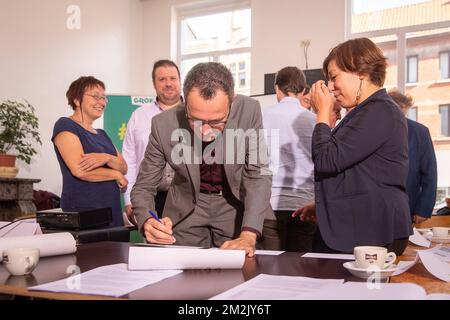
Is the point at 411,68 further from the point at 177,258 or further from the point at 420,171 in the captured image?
the point at 177,258

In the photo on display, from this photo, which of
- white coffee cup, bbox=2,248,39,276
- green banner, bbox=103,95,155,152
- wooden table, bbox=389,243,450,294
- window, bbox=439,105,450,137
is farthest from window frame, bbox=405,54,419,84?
white coffee cup, bbox=2,248,39,276

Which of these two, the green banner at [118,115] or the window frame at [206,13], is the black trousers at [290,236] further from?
the window frame at [206,13]

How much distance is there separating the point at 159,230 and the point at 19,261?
47cm

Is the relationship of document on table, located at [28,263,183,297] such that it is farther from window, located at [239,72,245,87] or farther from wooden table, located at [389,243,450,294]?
window, located at [239,72,245,87]

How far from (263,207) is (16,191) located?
3793 millimetres

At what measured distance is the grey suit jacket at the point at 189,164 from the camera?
5.94 ft

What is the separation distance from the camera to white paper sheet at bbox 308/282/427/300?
0.95 m

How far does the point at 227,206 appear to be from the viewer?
73.2 inches

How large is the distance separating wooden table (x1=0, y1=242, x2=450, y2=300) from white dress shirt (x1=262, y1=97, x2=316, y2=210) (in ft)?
3.39

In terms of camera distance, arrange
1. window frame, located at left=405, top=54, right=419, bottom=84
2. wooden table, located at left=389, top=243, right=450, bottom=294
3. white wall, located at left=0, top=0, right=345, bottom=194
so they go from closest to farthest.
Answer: wooden table, located at left=389, top=243, right=450, bottom=294 → white wall, located at left=0, top=0, right=345, bottom=194 → window frame, located at left=405, top=54, right=419, bottom=84

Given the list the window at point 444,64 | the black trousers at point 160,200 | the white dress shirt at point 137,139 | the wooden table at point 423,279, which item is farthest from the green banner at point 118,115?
the wooden table at point 423,279

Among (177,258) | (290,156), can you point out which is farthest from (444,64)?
(177,258)

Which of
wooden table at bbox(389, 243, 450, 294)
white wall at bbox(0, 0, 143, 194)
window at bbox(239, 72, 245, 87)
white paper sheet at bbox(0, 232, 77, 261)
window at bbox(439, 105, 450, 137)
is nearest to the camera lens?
wooden table at bbox(389, 243, 450, 294)

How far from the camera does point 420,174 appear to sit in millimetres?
3006
